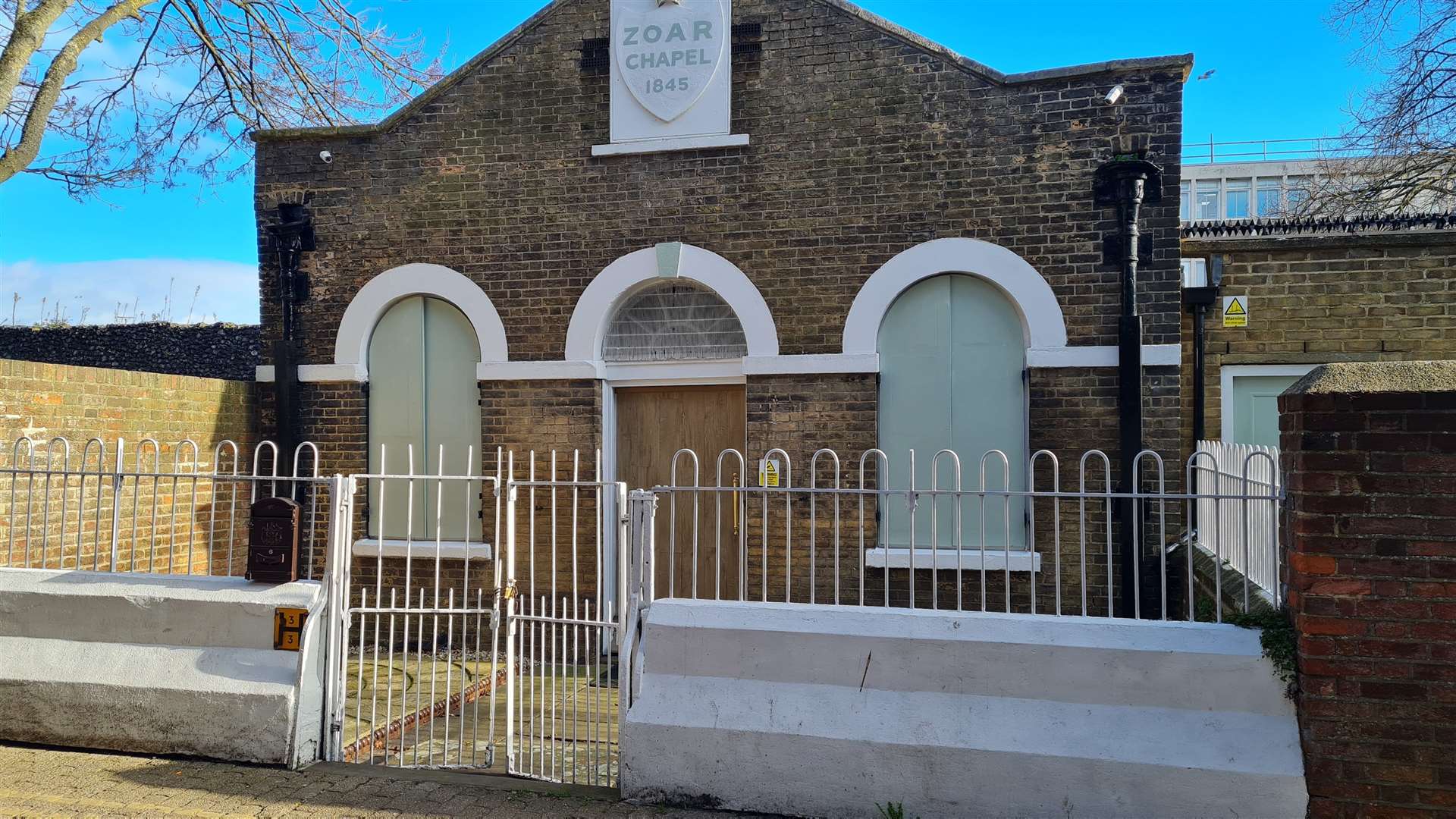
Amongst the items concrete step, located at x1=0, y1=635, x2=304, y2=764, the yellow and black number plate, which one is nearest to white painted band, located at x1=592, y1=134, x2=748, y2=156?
the yellow and black number plate

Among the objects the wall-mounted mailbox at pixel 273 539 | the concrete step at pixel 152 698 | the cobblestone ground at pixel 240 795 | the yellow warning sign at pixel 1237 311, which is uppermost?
the yellow warning sign at pixel 1237 311

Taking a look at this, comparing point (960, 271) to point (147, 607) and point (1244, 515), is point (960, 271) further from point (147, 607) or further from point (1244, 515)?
point (147, 607)

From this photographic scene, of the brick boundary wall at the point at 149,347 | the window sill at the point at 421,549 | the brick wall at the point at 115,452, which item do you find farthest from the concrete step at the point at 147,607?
the brick boundary wall at the point at 149,347

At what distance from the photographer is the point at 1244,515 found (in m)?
4.60

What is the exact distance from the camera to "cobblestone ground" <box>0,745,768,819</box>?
4.62 meters

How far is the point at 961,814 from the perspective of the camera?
4.32 m

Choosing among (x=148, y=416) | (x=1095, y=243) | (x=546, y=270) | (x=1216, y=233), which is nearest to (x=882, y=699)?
(x=1095, y=243)

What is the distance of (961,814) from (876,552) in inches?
133

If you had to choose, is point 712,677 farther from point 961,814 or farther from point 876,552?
point 876,552

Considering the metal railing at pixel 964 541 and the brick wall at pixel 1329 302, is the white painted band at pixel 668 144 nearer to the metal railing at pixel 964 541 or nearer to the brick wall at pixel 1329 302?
the metal railing at pixel 964 541

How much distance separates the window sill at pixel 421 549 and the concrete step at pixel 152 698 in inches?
109

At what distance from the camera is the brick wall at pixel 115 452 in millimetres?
6949

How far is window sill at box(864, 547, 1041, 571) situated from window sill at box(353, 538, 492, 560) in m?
3.25

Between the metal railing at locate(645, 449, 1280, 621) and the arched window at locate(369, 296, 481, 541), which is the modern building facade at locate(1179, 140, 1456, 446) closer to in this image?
the metal railing at locate(645, 449, 1280, 621)
